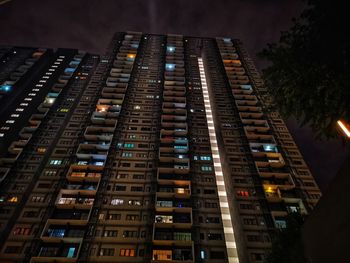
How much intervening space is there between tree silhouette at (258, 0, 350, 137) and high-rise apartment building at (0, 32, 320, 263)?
15.5 meters

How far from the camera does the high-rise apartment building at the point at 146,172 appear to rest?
2997 centimetres

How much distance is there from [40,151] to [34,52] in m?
52.9

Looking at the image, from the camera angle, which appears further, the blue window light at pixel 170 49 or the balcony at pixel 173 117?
the blue window light at pixel 170 49

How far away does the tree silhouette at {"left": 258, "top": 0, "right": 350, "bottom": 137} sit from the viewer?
800cm

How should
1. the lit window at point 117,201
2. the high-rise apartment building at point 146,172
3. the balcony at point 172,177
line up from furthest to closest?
the balcony at point 172,177
the lit window at point 117,201
the high-rise apartment building at point 146,172

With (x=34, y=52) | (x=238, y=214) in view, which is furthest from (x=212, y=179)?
(x=34, y=52)

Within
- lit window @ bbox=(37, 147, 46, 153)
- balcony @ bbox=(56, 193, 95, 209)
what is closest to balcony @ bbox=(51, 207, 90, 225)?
balcony @ bbox=(56, 193, 95, 209)

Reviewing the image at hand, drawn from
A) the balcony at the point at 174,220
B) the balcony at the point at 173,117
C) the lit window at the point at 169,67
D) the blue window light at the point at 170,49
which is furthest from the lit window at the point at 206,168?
the blue window light at the point at 170,49

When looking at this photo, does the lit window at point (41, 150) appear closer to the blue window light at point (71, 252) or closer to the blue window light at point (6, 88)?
the blue window light at point (71, 252)

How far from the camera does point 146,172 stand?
38938 mm

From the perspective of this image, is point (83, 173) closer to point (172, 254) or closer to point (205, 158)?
point (172, 254)

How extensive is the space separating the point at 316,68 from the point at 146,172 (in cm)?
3377

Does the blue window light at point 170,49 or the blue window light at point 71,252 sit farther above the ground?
the blue window light at point 170,49

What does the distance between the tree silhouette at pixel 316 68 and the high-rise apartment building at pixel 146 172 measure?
1547 cm
